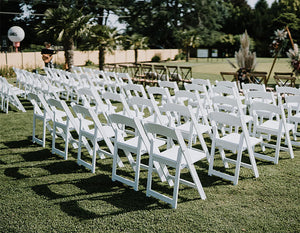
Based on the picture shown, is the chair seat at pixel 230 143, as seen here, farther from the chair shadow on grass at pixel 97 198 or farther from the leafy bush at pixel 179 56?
the leafy bush at pixel 179 56

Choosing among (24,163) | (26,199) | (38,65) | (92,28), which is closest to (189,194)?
(26,199)

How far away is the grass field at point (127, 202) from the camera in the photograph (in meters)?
3.25

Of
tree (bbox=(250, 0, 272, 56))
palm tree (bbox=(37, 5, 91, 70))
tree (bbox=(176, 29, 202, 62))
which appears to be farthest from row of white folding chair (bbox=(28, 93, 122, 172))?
tree (bbox=(250, 0, 272, 56))

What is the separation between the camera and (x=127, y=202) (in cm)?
372

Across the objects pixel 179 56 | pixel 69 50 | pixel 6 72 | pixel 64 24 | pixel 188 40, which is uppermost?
pixel 188 40

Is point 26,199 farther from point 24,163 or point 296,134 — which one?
point 296,134

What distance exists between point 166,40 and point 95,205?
1650 inches

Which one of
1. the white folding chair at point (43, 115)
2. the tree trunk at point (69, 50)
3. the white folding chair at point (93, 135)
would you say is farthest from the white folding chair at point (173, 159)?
the tree trunk at point (69, 50)

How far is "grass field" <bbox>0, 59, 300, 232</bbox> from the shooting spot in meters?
3.25

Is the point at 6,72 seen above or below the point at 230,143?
above

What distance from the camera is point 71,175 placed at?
14.6 ft

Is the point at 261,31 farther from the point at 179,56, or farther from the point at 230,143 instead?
the point at 230,143

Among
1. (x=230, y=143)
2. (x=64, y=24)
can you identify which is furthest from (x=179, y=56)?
(x=230, y=143)

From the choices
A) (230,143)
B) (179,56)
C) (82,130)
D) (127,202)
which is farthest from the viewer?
(179,56)
